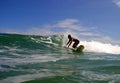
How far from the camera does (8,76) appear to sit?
8828mm

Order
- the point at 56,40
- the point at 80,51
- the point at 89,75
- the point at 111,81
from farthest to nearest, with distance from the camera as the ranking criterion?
the point at 56,40 < the point at 80,51 < the point at 89,75 < the point at 111,81

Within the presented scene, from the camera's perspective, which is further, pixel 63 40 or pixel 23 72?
pixel 63 40

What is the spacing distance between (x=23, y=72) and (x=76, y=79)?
2.35 meters

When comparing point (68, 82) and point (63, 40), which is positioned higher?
point (63, 40)

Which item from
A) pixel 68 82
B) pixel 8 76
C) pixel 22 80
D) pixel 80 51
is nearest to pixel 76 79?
pixel 68 82

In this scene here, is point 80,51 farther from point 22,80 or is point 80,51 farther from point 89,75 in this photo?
point 22,80

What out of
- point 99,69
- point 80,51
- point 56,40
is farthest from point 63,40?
point 99,69

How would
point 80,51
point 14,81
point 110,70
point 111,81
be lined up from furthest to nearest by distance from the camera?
Result: point 80,51 < point 110,70 < point 111,81 < point 14,81

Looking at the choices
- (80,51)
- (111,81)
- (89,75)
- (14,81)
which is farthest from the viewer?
(80,51)

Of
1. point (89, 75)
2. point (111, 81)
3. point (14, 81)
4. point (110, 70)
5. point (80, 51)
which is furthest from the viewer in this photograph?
point (80, 51)

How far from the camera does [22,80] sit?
818 centimetres

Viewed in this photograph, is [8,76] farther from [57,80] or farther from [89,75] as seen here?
[89,75]

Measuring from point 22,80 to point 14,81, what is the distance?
1.00ft

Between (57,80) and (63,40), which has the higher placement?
(63,40)
